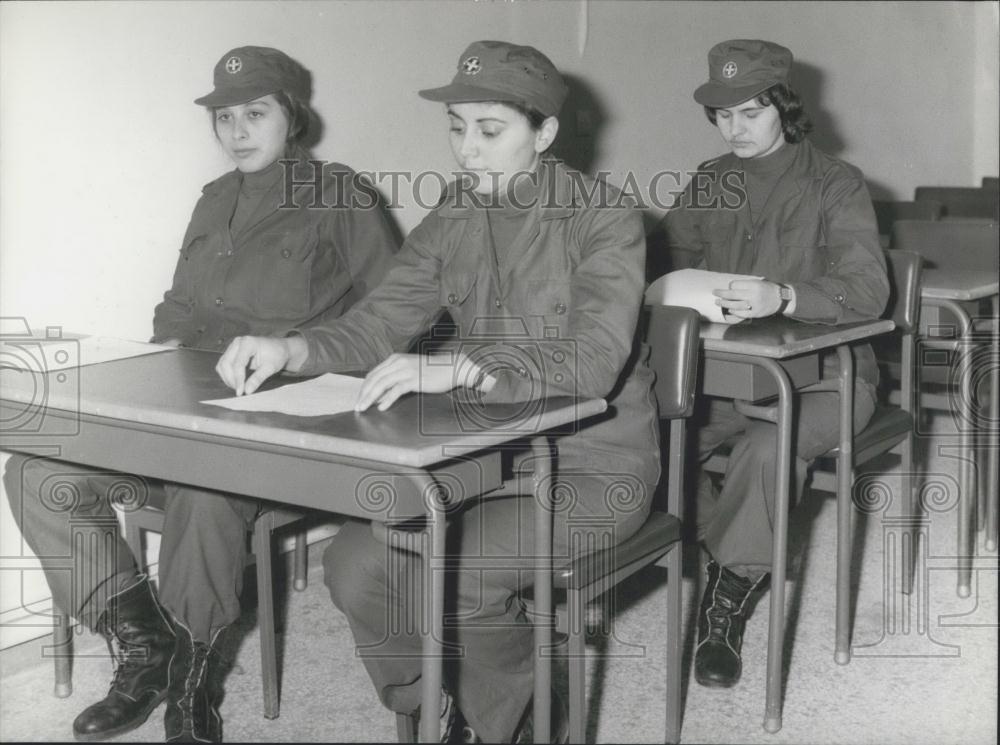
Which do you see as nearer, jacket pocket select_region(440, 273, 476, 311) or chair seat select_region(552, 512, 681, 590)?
chair seat select_region(552, 512, 681, 590)

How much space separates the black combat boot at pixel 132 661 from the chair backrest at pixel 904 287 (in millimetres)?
1784

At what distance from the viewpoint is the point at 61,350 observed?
218 centimetres

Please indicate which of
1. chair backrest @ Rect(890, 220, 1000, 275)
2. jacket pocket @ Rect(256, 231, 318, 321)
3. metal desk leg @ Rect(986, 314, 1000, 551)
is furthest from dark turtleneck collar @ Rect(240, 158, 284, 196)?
metal desk leg @ Rect(986, 314, 1000, 551)

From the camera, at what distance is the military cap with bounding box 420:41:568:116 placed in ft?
6.22

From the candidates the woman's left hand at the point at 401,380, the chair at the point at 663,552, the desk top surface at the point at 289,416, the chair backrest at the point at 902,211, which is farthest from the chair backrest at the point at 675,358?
the chair backrest at the point at 902,211

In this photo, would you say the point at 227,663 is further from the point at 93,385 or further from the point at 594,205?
the point at 594,205

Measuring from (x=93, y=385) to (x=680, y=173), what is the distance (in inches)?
101

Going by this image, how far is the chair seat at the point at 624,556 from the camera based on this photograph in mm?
1807

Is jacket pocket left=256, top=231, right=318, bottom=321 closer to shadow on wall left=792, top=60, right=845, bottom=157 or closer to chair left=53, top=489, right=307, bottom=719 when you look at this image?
chair left=53, top=489, right=307, bottom=719

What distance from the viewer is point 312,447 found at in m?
1.50

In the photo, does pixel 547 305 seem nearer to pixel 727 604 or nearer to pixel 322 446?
pixel 322 446

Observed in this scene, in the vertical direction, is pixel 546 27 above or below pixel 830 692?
above

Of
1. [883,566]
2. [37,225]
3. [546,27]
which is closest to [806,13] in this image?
[546,27]

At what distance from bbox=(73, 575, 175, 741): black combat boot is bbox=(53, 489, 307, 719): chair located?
115 millimetres
